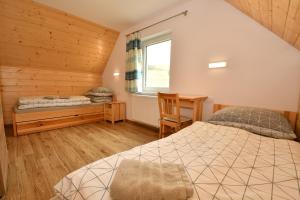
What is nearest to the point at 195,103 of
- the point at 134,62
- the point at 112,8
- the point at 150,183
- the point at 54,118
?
the point at 150,183

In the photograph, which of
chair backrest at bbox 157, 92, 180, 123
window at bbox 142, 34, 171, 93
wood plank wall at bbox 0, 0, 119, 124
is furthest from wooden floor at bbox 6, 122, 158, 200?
wood plank wall at bbox 0, 0, 119, 124

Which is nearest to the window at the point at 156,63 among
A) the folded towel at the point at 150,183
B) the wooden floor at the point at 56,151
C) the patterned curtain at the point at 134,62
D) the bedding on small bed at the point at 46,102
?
the patterned curtain at the point at 134,62

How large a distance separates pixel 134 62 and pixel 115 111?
1.31 m

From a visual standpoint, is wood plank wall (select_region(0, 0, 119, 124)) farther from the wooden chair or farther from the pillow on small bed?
the pillow on small bed

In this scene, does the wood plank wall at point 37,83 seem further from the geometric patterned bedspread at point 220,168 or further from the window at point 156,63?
the geometric patterned bedspread at point 220,168

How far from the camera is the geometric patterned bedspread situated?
657mm

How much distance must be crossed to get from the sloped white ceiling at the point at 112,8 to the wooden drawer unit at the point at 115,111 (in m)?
1.90

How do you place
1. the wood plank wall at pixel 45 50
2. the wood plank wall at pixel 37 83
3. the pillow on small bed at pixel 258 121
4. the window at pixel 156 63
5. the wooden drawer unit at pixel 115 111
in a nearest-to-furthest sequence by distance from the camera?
the pillow on small bed at pixel 258 121 → the wood plank wall at pixel 45 50 → the window at pixel 156 63 → the wood plank wall at pixel 37 83 → the wooden drawer unit at pixel 115 111

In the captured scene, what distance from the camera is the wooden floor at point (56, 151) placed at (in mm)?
1415

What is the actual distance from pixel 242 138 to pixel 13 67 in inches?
172

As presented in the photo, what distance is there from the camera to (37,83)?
11.5 ft

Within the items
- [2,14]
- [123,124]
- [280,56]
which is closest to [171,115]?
[280,56]

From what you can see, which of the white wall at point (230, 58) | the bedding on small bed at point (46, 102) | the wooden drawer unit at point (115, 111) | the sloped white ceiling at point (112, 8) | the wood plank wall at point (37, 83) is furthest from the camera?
the wooden drawer unit at point (115, 111)

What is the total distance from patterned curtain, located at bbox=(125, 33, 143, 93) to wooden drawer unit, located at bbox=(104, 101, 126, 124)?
551 mm
